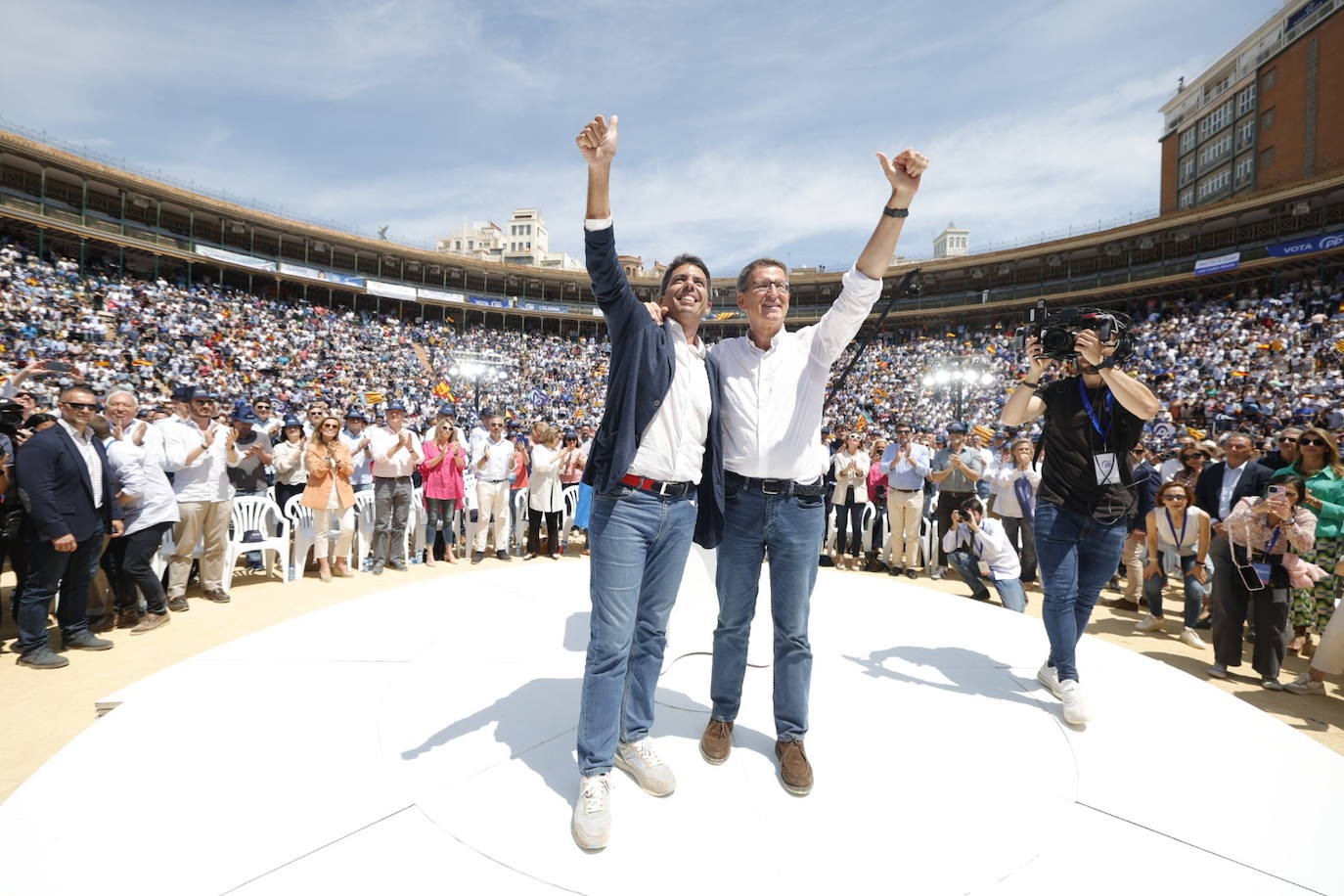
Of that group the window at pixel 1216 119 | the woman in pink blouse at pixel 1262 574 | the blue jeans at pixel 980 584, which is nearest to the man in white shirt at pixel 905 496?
the blue jeans at pixel 980 584

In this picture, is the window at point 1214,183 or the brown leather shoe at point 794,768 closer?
the brown leather shoe at point 794,768

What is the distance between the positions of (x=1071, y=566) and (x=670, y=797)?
2.16m

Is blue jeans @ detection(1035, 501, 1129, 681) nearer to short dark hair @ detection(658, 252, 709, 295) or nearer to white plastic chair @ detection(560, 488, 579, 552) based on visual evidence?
short dark hair @ detection(658, 252, 709, 295)

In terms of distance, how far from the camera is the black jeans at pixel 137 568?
4.63 m

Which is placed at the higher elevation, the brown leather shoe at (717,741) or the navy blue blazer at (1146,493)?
the navy blue blazer at (1146,493)

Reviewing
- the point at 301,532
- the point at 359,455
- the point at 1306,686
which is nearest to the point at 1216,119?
the point at 1306,686

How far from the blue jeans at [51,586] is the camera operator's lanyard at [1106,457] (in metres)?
6.12

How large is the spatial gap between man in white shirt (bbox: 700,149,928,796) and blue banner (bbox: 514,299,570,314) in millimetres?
41620

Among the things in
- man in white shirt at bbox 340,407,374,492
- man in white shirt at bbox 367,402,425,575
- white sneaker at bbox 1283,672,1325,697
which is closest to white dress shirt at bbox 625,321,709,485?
white sneaker at bbox 1283,672,1325,697

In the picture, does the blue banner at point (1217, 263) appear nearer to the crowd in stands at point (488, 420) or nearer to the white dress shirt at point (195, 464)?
the crowd in stands at point (488, 420)

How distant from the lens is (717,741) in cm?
222

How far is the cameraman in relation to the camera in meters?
2.76

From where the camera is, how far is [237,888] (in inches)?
62.7

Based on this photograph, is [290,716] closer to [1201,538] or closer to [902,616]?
[902,616]
